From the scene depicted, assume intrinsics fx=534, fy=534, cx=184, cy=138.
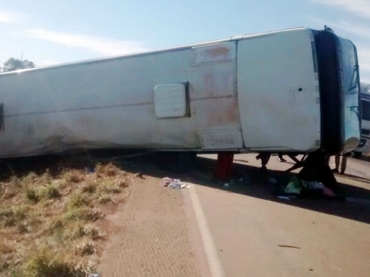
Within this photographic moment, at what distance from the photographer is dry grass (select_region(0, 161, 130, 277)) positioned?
5.41m

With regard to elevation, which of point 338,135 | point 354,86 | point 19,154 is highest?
point 354,86

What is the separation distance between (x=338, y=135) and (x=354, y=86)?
1.27 metres

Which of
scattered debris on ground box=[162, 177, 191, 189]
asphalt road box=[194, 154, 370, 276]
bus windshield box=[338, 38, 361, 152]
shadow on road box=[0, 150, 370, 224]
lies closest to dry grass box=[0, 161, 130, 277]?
scattered debris on ground box=[162, 177, 191, 189]

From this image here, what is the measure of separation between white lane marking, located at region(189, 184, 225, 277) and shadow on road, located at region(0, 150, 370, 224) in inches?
79.1

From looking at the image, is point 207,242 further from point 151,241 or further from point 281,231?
point 281,231

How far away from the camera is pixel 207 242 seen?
6383 mm

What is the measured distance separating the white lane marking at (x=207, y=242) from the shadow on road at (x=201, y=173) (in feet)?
6.59

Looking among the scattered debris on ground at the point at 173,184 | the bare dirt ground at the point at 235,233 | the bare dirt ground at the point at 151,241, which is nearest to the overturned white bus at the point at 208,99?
the bare dirt ground at the point at 235,233

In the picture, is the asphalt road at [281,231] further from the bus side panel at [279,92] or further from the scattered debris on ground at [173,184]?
the bus side panel at [279,92]

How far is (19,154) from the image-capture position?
1453 centimetres

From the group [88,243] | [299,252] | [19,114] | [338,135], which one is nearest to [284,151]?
[338,135]

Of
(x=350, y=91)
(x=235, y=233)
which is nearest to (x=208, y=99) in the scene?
(x=350, y=91)

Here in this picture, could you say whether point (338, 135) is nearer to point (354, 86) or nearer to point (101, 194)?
point (354, 86)

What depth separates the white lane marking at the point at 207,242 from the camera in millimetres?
5425
